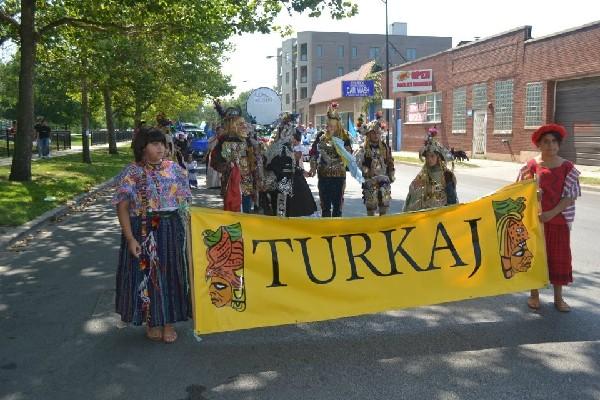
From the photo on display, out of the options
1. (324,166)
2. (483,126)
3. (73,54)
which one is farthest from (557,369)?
(483,126)

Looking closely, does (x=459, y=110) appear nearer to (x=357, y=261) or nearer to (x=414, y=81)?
(x=414, y=81)

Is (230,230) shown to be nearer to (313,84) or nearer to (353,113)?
(353,113)

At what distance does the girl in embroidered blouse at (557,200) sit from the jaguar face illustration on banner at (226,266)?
270cm

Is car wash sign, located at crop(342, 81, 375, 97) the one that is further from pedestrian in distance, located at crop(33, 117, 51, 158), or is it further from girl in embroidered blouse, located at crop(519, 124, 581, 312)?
girl in embroidered blouse, located at crop(519, 124, 581, 312)

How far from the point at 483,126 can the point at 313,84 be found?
58.3 m

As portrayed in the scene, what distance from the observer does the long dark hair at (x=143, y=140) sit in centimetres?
472

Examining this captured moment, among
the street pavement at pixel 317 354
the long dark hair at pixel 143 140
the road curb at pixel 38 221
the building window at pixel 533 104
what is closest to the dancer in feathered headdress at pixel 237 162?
the street pavement at pixel 317 354

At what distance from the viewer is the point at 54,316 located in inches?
222

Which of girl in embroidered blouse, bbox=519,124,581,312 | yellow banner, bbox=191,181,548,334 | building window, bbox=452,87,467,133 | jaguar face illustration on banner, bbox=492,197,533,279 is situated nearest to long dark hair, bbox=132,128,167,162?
yellow banner, bbox=191,181,548,334

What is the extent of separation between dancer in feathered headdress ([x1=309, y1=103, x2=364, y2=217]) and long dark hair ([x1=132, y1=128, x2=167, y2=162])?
392 cm

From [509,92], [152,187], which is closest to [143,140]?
[152,187]

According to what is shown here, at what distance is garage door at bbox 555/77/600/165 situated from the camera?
2384 centimetres

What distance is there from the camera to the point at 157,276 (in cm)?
483

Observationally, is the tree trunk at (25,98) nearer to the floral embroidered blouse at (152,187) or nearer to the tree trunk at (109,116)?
the floral embroidered blouse at (152,187)
